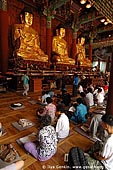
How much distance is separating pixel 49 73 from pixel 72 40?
5.34 meters

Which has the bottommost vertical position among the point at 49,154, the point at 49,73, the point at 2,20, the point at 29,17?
the point at 49,154

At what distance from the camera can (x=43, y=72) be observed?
7.01 meters

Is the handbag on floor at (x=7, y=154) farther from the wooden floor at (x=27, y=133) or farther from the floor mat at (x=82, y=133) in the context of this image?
the floor mat at (x=82, y=133)

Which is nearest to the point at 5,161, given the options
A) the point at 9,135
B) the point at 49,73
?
the point at 9,135

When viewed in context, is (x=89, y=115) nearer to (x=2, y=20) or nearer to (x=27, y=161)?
(x=27, y=161)

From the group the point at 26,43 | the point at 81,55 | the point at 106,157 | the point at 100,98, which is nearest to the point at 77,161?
the point at 106,157

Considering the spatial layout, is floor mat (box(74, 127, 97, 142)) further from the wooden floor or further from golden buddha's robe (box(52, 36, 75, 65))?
golden buddha's robe (box(52, 36, 75, 65))

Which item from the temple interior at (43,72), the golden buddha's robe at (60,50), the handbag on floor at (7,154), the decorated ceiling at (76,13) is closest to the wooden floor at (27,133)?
the temple interior at (43,72)

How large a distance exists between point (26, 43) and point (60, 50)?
2.98 m

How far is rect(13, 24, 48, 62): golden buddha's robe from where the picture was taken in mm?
7402

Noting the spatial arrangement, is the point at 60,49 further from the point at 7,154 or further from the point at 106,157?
the point at 106,157

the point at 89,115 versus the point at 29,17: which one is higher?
the point at 29,17

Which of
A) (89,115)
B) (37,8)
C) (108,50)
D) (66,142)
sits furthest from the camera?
(108,50)

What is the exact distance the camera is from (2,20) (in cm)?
644
